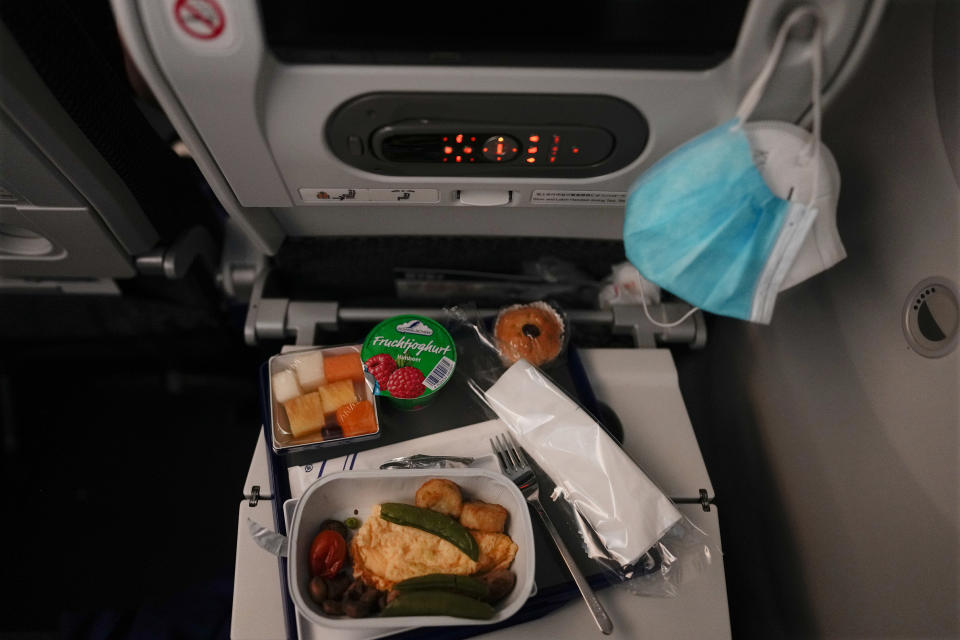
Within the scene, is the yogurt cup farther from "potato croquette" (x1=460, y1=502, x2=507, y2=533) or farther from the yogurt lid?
"potato croquette" (x1=460, y1=502, x2=507, y2=533)

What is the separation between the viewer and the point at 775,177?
526mm

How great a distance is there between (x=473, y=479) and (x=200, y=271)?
2.47 feet

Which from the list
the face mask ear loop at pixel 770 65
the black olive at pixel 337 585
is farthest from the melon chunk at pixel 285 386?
the face mask ear loop at pixel 770 65

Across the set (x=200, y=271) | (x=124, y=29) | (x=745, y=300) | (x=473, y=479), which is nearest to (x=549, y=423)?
(x=473, y=479)

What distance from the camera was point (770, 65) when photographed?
50 centimetres

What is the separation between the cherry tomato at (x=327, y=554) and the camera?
0.60m

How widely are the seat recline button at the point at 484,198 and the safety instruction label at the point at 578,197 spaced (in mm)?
36

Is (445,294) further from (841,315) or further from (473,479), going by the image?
(841,315)

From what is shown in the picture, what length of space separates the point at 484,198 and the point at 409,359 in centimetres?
23

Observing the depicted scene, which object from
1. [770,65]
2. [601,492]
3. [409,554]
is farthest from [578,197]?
[409,554]

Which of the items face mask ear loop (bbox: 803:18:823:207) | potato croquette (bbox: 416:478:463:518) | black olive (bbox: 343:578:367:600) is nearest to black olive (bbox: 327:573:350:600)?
black olive (bbox: 343:578:367:600)

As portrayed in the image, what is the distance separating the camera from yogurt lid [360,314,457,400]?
0.71 metres

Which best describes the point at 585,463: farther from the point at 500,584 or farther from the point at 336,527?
the point at 336,527

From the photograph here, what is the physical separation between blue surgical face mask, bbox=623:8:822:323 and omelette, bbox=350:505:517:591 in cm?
35
